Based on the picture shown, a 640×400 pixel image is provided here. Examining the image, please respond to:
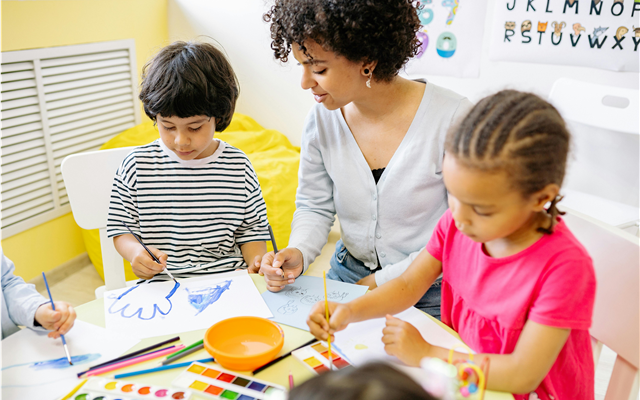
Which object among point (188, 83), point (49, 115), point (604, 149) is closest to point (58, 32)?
point (49, 115)

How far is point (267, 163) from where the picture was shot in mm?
2387

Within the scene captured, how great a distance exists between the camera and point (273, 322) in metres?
0.80

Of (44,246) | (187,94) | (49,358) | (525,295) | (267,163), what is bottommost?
(44,246)

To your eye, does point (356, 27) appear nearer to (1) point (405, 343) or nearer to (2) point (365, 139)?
(2) point (365, 139)

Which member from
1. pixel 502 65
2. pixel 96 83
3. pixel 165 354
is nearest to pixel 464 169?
pixel 165 354

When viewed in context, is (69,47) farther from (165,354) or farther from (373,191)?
(165,354)

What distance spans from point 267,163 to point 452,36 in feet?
3.49

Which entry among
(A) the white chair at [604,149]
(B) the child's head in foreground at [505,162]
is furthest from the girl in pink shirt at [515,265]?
(A) the white chair at [604,149]

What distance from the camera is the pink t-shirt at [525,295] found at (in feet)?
2.28

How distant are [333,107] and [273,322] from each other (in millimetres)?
532

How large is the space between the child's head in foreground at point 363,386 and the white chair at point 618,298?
0.64 metres

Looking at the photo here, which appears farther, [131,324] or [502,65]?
[502,65]

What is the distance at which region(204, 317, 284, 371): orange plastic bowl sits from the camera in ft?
2.31

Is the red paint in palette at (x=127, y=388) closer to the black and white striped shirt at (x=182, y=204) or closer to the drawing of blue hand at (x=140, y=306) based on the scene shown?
the drawing of blue hand at (x=140, y=306)
